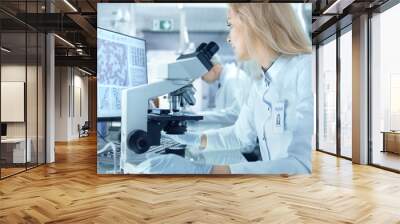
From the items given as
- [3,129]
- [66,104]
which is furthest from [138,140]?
[66,104]

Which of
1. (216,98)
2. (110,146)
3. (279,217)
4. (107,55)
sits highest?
(107,55)

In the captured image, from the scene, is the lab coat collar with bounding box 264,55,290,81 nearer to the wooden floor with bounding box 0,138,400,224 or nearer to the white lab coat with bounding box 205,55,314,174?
the white lab coat with bounding box 205,55,314,174

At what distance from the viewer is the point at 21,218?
378 cm

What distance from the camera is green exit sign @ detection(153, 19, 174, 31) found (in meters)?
6.05

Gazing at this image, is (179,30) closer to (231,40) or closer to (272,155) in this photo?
(231,40)

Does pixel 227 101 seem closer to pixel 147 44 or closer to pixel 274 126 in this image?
pixel 274 126

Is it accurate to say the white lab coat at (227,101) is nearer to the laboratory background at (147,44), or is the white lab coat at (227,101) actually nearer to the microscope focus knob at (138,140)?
the laboratory background at (147,44)

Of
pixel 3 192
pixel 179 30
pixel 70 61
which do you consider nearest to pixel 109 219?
pixel 3 192

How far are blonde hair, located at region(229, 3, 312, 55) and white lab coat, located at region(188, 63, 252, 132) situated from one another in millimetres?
487

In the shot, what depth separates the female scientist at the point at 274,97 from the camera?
6020mm

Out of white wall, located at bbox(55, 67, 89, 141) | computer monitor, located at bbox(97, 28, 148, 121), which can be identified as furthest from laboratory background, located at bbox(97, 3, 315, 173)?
white wall, located at bbox(55, 67, 89, 141)

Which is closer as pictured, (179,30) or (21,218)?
(21,218)

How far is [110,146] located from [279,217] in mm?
3199

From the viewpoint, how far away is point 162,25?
6082 millimetres
